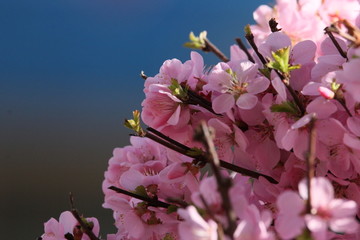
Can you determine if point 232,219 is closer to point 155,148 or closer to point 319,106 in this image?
point 319,106

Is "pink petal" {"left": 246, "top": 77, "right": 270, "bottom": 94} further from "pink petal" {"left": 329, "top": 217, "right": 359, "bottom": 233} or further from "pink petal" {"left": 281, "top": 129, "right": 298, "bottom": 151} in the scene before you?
"pink petal" {"left": 329, "top": 217, "right": 359, "bottom": 233}

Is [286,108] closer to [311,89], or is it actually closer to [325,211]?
[311,89]

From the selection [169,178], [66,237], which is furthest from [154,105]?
[66,237]

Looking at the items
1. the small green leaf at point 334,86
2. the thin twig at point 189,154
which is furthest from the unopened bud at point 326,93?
the thin twig at point 189,154

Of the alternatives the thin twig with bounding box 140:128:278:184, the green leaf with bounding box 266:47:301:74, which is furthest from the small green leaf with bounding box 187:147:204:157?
the green leaf with bounding box 266:47:301:74

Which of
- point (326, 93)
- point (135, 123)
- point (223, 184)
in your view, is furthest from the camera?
point (135, 123)

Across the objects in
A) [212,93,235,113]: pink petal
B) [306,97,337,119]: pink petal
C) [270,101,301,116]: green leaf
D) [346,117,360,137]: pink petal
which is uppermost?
[212,93,235,113]: pink petal

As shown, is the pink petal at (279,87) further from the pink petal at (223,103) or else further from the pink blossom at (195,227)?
the pink blossom at (195,227)

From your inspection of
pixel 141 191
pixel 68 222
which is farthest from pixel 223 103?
pixel 68 222
